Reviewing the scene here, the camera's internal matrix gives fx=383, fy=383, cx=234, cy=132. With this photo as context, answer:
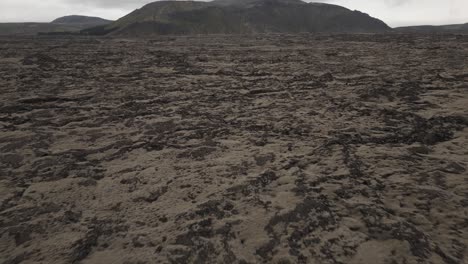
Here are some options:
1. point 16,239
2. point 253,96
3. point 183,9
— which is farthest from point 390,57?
point 183,9

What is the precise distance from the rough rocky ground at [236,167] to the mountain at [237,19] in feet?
81.7

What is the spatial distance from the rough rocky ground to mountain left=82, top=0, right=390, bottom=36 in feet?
81.7

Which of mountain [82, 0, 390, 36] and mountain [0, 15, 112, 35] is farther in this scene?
mountain [0, 15, 112, 35]

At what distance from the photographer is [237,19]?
38.8m

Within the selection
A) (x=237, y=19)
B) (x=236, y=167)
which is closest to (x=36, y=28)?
(x=237, y=19)

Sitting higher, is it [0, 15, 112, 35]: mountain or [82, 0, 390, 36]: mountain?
[82, 0, 390, 36]: mountain

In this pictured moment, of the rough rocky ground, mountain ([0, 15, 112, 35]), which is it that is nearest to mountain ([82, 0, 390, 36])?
mountain ([0, 15, 112, 35])

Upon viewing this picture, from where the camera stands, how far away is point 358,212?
4.71 ft

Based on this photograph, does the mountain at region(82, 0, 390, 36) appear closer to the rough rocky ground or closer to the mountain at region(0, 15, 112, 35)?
the mountain at region(0, 15, 112, 35)

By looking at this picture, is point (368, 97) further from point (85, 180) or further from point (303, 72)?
point (85, 180)

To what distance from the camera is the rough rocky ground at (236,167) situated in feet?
4.29

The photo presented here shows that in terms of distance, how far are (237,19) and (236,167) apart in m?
38.7

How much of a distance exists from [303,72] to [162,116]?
5.37 feet

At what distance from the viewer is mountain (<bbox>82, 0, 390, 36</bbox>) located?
3111 centimetres
